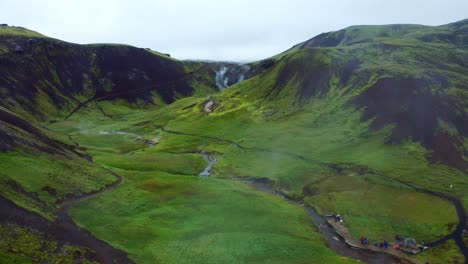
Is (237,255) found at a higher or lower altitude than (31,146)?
lower

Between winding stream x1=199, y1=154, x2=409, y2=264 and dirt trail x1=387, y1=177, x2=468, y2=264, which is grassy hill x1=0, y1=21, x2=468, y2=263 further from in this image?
winding stream x1=199, y1=154, x2=409, y2=264

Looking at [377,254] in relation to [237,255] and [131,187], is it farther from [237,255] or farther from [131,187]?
[131,187]

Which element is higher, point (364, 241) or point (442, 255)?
point (364, 241)

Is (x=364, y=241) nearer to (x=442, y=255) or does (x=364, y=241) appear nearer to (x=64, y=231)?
(x=442, y=255)

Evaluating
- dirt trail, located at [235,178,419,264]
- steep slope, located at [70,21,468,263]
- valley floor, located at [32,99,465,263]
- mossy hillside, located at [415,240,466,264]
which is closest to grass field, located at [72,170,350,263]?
valley floor, located at [32,99,465,263]

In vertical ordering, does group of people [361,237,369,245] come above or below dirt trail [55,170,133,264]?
below

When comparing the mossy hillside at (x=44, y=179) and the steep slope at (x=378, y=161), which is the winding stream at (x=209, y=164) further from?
the mossy hillside at (x=44, y=179)

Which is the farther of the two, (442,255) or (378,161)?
(378,161)

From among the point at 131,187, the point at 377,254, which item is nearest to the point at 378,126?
the point at 377,254

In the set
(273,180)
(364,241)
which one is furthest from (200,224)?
(273,180)

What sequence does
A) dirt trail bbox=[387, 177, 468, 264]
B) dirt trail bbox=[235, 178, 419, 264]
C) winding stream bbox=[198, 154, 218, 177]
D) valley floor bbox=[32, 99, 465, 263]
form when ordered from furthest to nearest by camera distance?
winding stream bbox=[198, 154, 218, 177], dirt trail bbox=[387, 177, 468, 264], dirt trail bbox=[235, 178, 419, 264], valley floor bbox=[32, 99, 465, 263]

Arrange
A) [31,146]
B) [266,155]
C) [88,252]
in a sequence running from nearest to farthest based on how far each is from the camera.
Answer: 1. [88,252]
2. [31,146]
3. [266,155]
